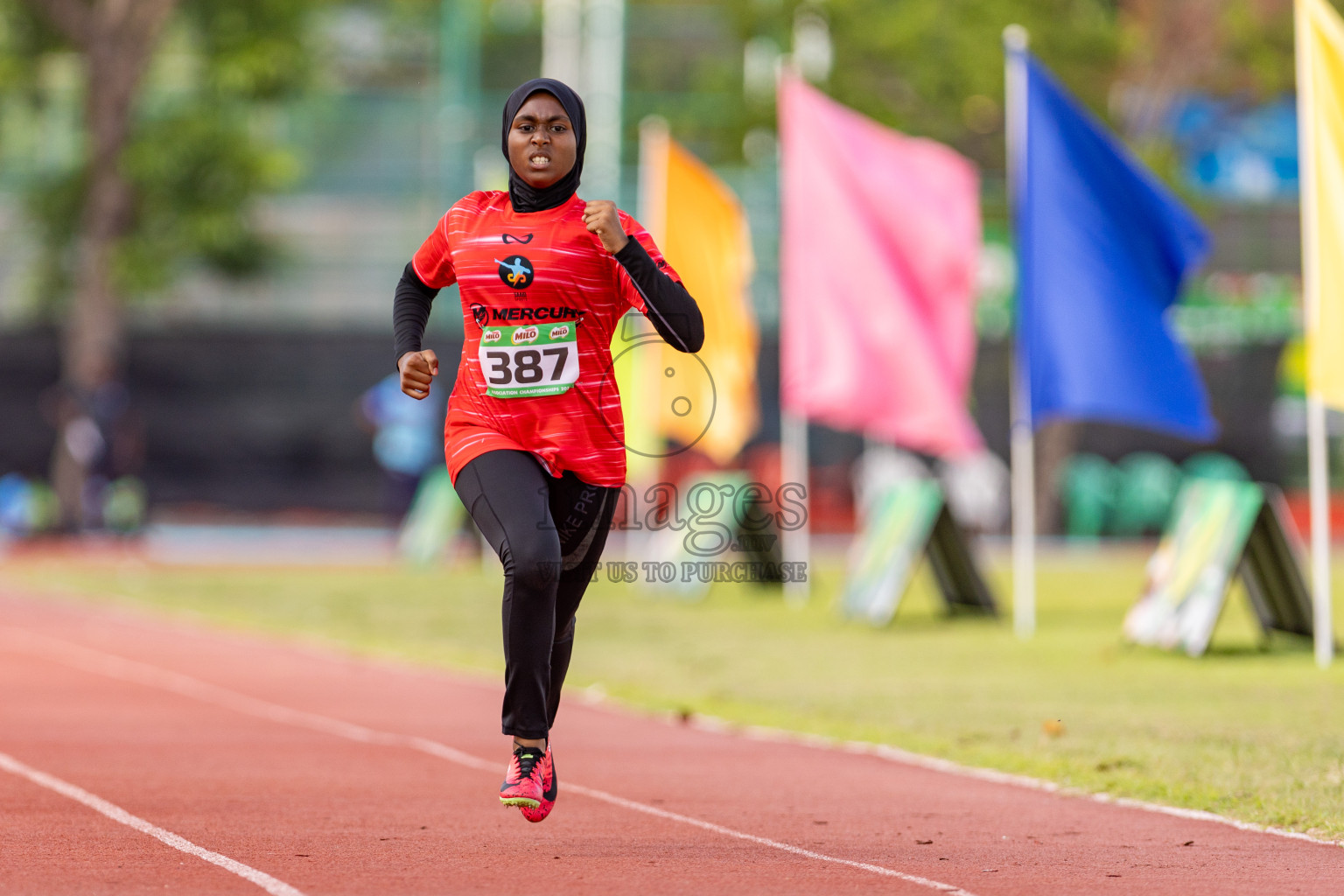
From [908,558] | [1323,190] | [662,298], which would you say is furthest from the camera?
[908,558]

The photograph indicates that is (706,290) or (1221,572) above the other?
(706,290)

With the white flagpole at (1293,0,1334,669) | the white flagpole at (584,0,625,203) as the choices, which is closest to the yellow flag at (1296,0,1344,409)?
the white flagpole at (1293,0,1334,669)

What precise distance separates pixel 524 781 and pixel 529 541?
2.55ft

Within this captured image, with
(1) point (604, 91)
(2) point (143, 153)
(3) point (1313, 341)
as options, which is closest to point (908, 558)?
(3) point (1313, 341)

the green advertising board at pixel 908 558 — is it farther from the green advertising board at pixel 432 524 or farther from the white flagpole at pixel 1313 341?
the green advertising board at pixel 432 524

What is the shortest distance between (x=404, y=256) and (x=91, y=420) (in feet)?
36.0

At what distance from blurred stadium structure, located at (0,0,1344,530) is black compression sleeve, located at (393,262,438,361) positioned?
1004 inches

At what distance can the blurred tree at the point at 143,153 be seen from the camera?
29359 mm

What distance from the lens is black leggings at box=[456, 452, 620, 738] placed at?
21.1 ft

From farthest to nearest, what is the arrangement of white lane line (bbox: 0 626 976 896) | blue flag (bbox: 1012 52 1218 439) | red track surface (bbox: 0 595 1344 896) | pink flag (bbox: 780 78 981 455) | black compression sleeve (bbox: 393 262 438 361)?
1. pink flag (bbox: 780 78 981 455)
2. blue flag (bbox: 1012 52 1218 439)
3. black compression sleeve (bbox: 393 262 438 361)
4. white lane line (bbox: 0 626 976 896)
5. red track surface (bbox: 0 595 1344 896)

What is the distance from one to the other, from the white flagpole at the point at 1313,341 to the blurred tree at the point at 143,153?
18.9m

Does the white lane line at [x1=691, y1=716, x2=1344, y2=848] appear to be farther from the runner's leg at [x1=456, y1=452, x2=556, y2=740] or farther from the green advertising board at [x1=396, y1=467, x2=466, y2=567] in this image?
the green advertising board at [x1=396, y1=467, x2=466, y2=567]

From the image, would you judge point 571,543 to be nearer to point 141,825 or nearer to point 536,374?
point 536,374

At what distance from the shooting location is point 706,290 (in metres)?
21.4
